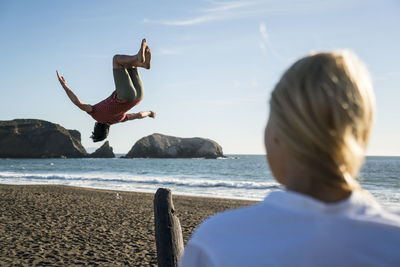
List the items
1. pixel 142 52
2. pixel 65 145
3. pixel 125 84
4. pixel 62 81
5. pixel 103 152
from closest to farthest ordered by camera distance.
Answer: pixel 142 52 < pixel 125 84 < pixel 62 81 < pixel 65 145 < pixel 103 152

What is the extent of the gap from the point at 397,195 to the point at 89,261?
1899 cm

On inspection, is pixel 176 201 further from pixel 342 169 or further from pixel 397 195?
pixel 342 169

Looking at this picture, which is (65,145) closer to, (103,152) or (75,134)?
(103,152)

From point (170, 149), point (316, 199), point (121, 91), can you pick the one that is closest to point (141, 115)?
point (121, 91)

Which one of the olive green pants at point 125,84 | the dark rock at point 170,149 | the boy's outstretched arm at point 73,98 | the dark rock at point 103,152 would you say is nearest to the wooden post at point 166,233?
the olive green pants at point 125,84

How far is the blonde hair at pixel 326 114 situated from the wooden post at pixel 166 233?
251cm

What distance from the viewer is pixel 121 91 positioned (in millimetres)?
3723

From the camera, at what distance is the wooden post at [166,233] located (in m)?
3.08

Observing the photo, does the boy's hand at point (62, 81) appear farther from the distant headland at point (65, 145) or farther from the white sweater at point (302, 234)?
the distant headland at point (65, 145)

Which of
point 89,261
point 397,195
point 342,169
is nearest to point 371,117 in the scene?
point 342,169

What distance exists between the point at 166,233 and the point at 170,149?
10524cm

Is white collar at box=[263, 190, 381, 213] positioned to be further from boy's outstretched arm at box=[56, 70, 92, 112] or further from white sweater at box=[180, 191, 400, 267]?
boy's outstretched arm at box=[56, 70, 92, 112]

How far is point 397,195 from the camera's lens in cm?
2116

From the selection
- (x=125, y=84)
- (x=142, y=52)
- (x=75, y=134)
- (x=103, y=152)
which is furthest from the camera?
(x=75, y=134)
